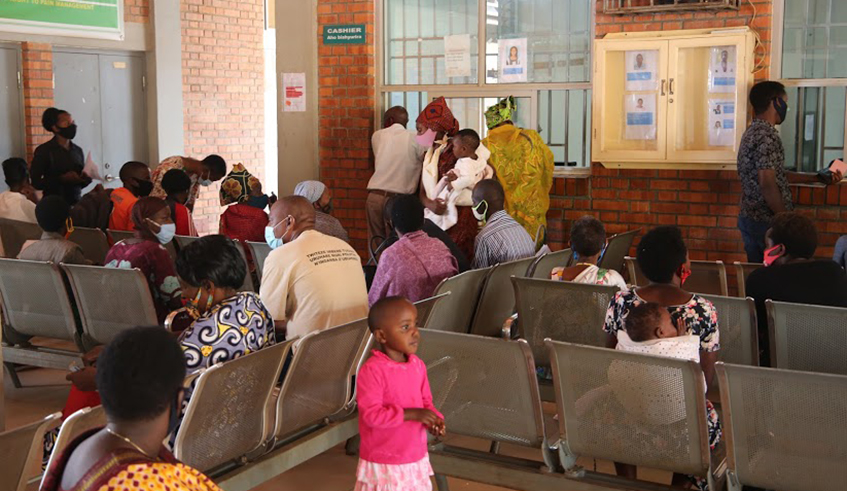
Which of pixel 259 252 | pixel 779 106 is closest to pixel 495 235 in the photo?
pixel 259 252

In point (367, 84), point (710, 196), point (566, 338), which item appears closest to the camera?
point (566, 338)

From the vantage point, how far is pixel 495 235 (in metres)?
5.67

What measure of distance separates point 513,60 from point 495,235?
136 inches

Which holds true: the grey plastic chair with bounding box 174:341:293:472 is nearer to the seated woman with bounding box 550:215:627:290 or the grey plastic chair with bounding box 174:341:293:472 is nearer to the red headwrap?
the seated woman with bounding box 550:215:627:290

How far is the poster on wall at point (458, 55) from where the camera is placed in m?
8.97

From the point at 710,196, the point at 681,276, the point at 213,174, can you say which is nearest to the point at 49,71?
the point at 213,174

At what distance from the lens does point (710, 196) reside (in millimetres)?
7941

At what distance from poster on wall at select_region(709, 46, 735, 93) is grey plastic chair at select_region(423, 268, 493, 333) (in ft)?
11.5

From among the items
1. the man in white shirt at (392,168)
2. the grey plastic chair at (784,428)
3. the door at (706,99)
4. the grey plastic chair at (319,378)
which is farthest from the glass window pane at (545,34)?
the grey plastic chair at (784,428)

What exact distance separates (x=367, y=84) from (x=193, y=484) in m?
7.63

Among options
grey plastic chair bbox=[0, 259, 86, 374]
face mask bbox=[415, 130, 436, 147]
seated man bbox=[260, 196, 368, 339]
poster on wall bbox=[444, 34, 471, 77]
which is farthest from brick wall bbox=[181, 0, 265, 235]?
seated man bbox=[260, 196, 368, 339]

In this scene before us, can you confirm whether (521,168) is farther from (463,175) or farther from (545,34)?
(545,34)

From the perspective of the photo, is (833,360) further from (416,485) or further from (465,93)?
(465,93)

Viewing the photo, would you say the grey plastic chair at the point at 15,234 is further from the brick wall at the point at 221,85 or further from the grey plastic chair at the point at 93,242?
the brick wall at the point at 221,85
